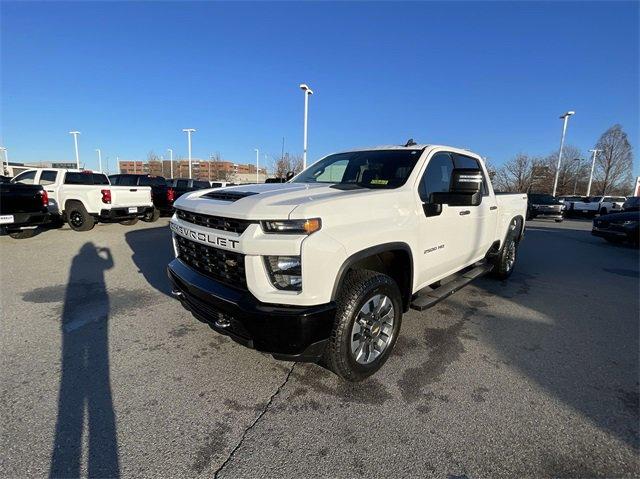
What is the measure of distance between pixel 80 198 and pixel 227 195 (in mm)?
9290

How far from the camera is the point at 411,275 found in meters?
3.15

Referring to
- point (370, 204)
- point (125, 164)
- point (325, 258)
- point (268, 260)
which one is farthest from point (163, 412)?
point (125, 164)

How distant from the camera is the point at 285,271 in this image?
7.79ft

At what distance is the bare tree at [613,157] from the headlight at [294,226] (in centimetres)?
6263

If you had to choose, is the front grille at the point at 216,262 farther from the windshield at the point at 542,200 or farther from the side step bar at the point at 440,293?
the windshield at the point at 542,200

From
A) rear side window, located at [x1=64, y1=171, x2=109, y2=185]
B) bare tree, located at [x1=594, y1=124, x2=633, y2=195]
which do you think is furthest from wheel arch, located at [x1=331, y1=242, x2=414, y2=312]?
bare tree, located at [x1=594, y1=124, x2=633, y2=195]

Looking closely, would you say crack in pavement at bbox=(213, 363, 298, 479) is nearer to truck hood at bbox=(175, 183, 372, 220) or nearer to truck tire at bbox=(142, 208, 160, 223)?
truck hood at bbox=(175, 183, 372, 220)

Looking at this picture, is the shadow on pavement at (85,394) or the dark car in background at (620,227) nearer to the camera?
the shadow on pavement at (85,394)

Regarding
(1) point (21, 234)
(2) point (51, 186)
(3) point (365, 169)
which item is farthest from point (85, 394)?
(2) point (51, 186)

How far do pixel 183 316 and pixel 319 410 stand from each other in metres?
2.23

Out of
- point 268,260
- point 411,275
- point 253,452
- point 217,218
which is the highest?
point 217,218

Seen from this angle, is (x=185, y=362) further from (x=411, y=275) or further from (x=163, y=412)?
(x=411, y=275)

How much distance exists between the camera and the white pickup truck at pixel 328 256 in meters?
2.35

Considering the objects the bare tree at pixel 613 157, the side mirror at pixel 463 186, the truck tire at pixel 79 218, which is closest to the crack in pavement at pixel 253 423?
the side mirror at pixel 463 186
